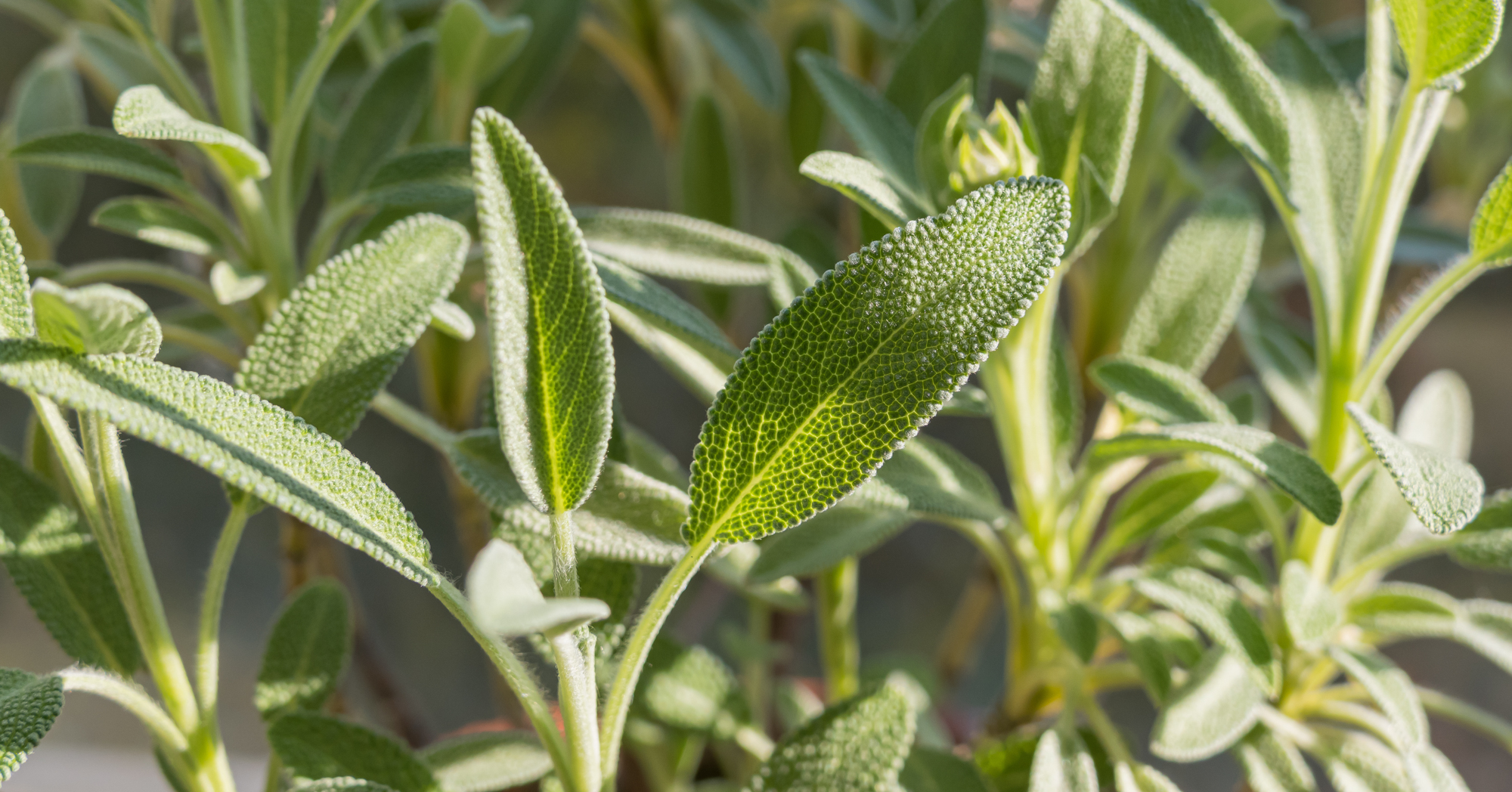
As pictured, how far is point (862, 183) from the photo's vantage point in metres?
0.37

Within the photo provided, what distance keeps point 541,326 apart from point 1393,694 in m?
0.40

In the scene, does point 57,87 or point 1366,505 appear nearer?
point 1366,505

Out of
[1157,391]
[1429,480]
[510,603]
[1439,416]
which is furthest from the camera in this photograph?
[1439,416]

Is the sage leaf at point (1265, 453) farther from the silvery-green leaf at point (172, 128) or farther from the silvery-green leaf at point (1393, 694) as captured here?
the silvery-green leaf at point (172, 128)

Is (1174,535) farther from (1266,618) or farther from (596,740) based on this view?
(596,740)

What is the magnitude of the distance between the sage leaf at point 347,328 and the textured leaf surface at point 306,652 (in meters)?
0.15

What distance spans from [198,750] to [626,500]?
0.21 m

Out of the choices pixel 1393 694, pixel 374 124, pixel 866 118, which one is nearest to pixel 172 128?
pixel 374 124

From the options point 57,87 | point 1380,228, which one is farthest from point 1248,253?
point 57,87

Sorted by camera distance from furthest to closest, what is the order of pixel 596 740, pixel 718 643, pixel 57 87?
pixel 718 643, pixel 57 87, pixel 596 740

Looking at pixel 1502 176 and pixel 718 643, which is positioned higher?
pixel 1502 176

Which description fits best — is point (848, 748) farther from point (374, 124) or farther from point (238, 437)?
point (374, 124)

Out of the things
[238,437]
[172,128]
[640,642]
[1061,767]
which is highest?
[172,128]

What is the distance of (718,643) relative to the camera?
1.32m
